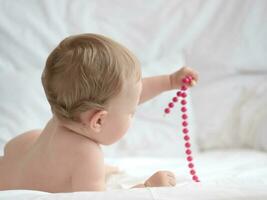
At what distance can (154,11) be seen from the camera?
5.70 feet

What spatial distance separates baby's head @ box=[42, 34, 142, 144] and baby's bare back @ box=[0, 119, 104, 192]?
53mm

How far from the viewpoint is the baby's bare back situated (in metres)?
1.08

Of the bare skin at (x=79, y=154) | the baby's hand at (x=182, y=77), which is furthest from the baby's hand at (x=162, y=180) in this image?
the baby's hand at (x=182, y=77)

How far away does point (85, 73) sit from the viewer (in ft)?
3.21

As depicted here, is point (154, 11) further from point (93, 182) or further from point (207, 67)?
point (93, 182)

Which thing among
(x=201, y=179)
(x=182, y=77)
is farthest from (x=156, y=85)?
(x=201, y=179)

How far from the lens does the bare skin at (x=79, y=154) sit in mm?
1059

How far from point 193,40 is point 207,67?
0.10m

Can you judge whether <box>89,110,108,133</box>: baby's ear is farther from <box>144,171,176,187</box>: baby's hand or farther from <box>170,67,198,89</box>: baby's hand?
<box>170,67,198,89</box>: baby's hand

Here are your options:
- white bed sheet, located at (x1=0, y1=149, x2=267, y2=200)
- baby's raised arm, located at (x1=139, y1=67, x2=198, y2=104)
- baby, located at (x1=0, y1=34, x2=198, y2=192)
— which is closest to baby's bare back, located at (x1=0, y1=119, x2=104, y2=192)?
baby, located at (x1=0, y1=34, x2=198, y2=192)

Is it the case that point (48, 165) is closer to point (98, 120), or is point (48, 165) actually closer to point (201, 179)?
point (98, 120)

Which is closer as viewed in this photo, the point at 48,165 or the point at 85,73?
the point at 85,73

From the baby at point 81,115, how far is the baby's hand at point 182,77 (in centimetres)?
19

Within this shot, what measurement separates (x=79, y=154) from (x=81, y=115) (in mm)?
86
